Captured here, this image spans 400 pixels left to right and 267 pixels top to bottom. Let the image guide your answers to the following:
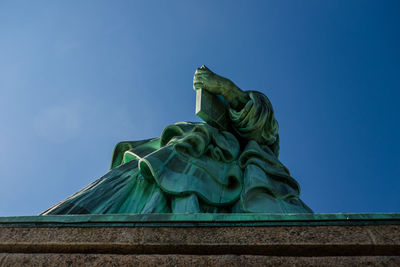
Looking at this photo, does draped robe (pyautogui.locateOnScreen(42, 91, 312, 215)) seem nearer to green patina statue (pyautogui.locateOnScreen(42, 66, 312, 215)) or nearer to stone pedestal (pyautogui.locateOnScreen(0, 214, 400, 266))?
green patina statue (pyautogui.locateOnScreen(42, 66, 312, 215))

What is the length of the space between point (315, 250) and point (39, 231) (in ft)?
7.21

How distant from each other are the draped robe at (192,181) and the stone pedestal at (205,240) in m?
1.54

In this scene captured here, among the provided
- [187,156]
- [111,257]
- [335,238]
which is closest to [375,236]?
[335,238]

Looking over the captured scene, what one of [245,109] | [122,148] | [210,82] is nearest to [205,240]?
[122,148]

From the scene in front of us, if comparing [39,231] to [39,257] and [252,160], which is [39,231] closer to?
[39,257]

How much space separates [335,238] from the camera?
345 centimetres

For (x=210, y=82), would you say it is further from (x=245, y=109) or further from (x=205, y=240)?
(x=205, y=240)

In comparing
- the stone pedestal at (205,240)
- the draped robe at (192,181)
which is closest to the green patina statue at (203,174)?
the draped robe at (192,181)

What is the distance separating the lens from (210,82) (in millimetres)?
8719

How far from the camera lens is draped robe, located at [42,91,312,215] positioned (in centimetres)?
578

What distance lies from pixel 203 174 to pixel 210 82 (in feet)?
8.74

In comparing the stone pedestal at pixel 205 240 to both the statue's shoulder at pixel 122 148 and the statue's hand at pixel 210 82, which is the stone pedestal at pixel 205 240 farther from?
the statue's hand at pixel 210 82

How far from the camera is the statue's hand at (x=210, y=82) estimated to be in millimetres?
8719

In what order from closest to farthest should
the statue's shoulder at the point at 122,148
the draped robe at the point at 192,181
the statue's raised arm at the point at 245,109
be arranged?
the draped robe at the point at 192,181 < the statue's shoulder at the point at 122,148 < the statue's raised arm at the point at 245,109
